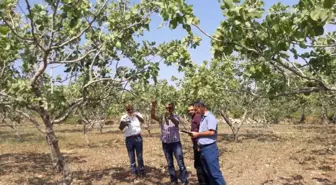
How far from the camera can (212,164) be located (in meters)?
7.65

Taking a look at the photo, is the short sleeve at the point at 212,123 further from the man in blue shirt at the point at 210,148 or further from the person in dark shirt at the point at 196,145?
the person in dark shirt at the point at 196,145

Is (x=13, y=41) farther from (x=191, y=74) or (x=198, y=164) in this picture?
(x=191, y=74)

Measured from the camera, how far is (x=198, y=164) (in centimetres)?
892

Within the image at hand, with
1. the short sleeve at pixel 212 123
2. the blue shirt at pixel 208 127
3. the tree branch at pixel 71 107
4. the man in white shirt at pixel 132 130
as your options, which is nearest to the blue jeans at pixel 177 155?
the man in white shirt at pixel 132 130

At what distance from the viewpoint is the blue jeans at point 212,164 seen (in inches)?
300

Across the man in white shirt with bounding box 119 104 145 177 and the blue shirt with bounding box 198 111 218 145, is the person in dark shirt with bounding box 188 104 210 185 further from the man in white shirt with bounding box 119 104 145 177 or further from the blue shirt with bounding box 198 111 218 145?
the man in white shirt with bounding box 119 104 145 177

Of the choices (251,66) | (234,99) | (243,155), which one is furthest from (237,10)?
(234,99)

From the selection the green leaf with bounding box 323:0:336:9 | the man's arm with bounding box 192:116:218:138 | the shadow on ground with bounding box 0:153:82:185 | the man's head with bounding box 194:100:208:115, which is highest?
the green leaf with bounding box 323:0:336:9

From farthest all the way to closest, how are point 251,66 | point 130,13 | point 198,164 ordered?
point 198,164 < point 130,13 < point 251,66

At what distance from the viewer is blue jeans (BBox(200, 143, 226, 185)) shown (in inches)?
300

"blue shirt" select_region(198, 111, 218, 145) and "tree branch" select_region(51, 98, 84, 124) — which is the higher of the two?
"tree branch" select_region(51, 98, 84, 124)

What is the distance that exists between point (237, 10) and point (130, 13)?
2827 mm

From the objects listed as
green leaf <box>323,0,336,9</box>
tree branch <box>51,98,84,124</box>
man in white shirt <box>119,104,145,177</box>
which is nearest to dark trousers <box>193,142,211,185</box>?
man in white shirt <box>119,104,145,177</box>

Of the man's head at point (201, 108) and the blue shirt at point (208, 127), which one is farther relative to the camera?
the man's head at point (201, 108)
